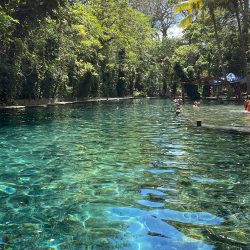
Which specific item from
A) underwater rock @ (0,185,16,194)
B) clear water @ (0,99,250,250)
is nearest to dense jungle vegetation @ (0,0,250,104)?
clear water @ (0,99,250,250)

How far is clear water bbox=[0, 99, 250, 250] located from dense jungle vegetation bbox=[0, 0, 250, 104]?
7.86m

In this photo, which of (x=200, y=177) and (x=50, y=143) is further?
(x=50, y=143)

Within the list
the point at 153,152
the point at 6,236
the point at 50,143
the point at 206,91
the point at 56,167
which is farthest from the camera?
the point at 206,91

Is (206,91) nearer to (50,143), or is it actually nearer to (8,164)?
(50,143)

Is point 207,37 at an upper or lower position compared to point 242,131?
upper

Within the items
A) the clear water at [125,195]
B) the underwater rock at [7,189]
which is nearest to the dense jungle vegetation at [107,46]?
the clear water at [125,195]

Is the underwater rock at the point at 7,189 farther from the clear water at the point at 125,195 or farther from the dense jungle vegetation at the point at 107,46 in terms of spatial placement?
the dense jungle vegetation at the point at 107,46

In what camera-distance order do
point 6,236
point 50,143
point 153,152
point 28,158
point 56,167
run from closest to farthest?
point 6,236 < point 56,167 < point 28,158 < point 153,152 < point 50,143

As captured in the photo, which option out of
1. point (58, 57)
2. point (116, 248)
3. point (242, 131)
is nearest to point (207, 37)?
point (58, 57)

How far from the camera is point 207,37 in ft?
151

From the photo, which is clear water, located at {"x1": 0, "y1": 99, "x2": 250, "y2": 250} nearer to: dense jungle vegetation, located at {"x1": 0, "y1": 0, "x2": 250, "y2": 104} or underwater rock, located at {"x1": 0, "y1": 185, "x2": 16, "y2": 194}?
underwater rock, located at {"x1": 0, "y1": 185, "x2": 16, "y2": 194}

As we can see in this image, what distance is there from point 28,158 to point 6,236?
493cm

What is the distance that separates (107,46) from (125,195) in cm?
3991

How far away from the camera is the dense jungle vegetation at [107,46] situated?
73.6 ft
